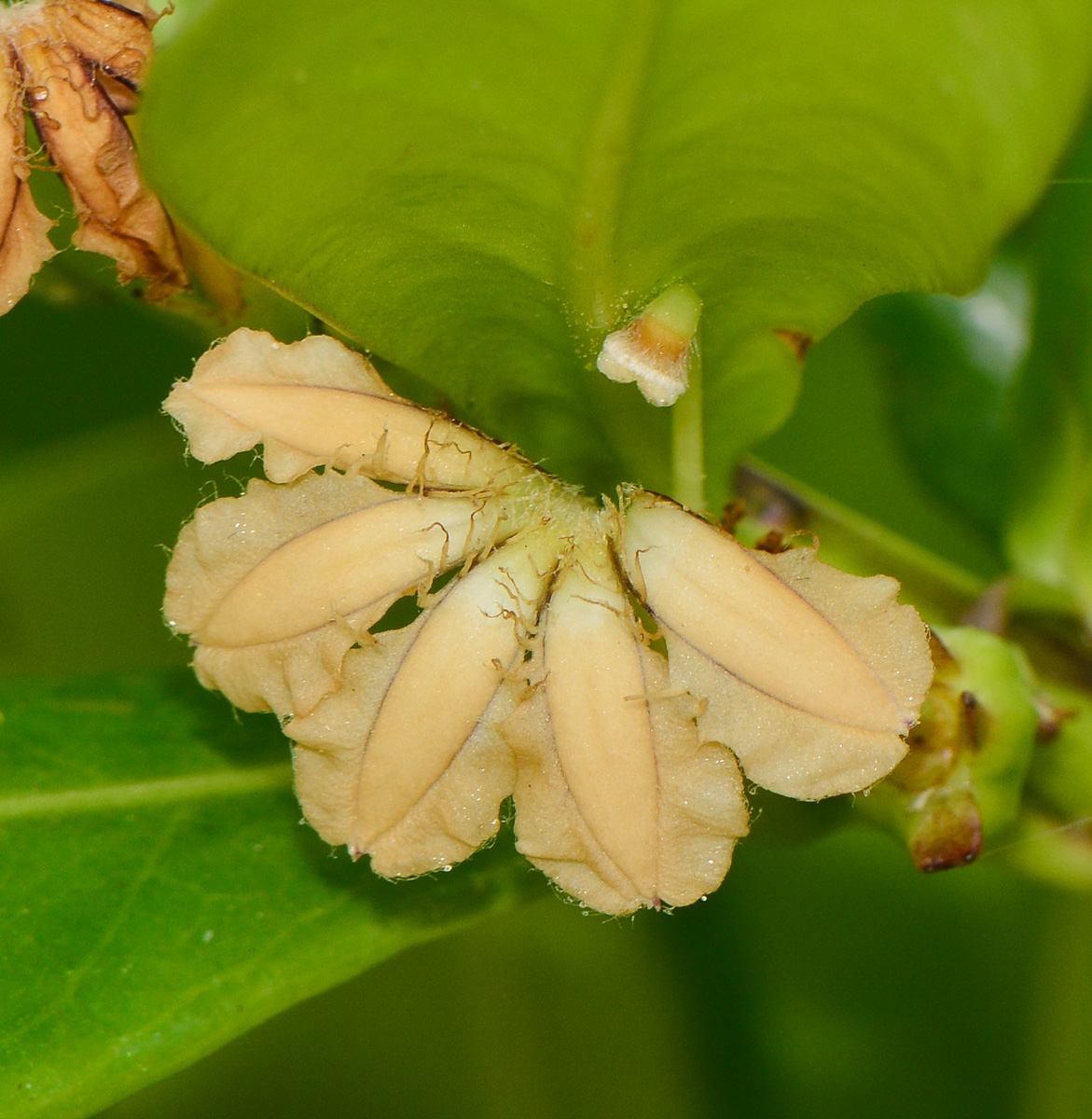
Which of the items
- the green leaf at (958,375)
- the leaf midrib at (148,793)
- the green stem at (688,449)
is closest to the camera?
the green stem at (688,449)

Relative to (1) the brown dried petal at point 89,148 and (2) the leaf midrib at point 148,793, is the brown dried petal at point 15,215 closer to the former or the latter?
(1) the brown dried petal at point 89,148

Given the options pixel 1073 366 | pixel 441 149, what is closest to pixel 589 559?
pixel 441 149

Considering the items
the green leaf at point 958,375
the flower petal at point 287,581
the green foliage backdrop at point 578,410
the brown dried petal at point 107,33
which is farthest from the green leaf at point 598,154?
the green leaf at point 958,375

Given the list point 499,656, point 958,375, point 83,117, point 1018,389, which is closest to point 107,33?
point 83,117

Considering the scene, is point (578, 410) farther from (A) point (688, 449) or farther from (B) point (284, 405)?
(B) point (284, 405)

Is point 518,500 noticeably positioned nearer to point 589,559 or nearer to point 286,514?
point 589,559
